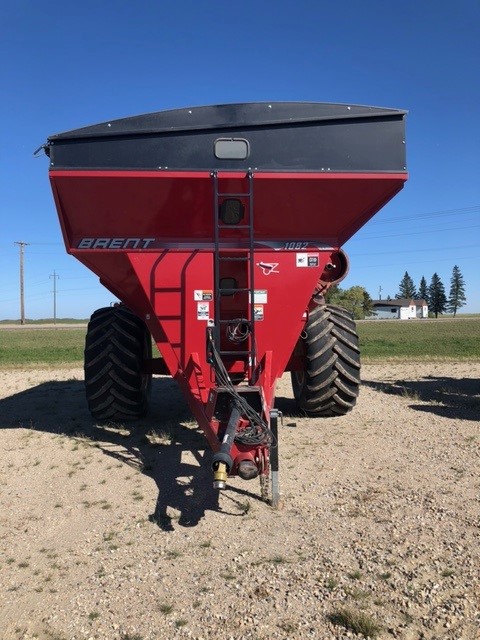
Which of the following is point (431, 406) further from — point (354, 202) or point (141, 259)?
point (141, 259)

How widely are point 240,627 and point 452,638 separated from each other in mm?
983

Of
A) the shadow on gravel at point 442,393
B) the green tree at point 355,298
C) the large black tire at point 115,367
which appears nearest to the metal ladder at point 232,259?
the large black tire at point 115,367

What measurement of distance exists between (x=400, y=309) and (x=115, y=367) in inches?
3926

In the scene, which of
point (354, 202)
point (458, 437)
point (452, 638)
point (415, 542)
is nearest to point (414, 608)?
point (452, 638)

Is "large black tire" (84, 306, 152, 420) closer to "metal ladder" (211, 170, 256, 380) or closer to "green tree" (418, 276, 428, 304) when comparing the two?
"metal ladder" (211, 170, 256, 380)

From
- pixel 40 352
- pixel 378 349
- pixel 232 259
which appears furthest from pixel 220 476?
pixel 40 352

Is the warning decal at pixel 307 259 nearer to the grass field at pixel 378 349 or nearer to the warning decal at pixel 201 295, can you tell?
the warning decal at pixel 201 295

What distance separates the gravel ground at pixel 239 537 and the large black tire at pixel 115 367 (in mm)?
328

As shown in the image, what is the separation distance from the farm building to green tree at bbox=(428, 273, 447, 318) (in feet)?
17.5

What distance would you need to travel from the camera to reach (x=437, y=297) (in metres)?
111

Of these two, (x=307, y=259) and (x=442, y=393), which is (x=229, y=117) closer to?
(x=307, y=259)

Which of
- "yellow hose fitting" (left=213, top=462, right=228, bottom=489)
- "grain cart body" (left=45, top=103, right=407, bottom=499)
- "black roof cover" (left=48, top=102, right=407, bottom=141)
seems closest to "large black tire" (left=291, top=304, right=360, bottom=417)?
"grain cart body" (left=45, top=103, right=407, bottom=499)

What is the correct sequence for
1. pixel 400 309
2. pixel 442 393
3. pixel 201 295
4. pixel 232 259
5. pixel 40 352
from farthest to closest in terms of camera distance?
pixel 400 309
pixel 40 352
pixel 442 393
pixel 201 295
pixel 232 259

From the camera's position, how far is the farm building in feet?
331
